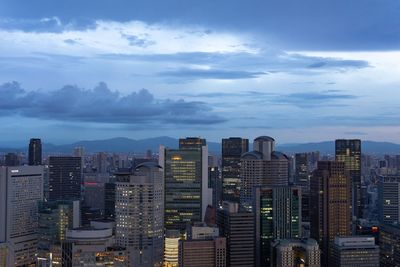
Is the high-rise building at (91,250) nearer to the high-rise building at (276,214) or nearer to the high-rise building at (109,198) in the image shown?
the high-rise building at (276,214)

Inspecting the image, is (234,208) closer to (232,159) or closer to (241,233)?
(241,233)

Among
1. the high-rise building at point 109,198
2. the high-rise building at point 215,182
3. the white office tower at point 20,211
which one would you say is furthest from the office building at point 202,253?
the high-rise building at point 109,198

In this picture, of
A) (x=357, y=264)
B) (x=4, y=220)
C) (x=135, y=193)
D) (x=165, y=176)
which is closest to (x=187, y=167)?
(x=165, y=176)

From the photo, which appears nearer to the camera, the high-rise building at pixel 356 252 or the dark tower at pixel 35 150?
the high-rise building at pixel 356 252

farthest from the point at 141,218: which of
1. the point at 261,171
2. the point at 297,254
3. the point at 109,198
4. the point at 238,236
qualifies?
the point at 109,198

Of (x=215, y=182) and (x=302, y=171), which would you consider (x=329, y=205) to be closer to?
(x=215, y=182)
